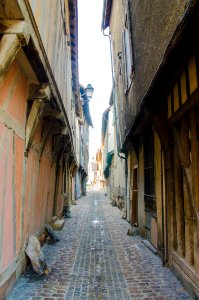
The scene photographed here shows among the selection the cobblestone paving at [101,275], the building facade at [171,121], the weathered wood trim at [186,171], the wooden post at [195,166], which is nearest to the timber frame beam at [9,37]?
the building facade at [171,121]

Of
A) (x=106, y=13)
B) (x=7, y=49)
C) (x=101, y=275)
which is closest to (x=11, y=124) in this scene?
(x=7, y=49)

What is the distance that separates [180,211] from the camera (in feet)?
14.9

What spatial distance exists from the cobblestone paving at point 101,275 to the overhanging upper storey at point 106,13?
1054 centimetres

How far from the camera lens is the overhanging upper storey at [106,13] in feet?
42.6

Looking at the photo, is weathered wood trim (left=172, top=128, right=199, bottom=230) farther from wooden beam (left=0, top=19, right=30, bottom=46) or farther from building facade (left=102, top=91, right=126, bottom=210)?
building facade (left=102, top=91, right=126, bottom=210)

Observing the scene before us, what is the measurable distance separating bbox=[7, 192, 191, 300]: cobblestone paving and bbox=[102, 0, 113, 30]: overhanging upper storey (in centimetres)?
1054

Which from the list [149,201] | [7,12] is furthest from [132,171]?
[7,12]

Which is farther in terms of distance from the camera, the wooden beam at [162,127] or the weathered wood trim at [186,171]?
the wooden beam at [162,127]

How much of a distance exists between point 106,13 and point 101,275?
488 inches

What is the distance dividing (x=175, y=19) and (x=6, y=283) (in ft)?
13.9

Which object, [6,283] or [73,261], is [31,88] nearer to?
[6,283]

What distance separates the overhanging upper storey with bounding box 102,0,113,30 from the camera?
13.0 meters

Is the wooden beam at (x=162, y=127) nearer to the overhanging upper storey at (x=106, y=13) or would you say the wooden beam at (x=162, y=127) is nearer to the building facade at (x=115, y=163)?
the building facade at (x=115, y=163)

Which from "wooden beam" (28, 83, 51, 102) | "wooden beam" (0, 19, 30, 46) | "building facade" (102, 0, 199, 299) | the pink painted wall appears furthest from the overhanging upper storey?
"wooden beam" (0, 19, 30, 46)
